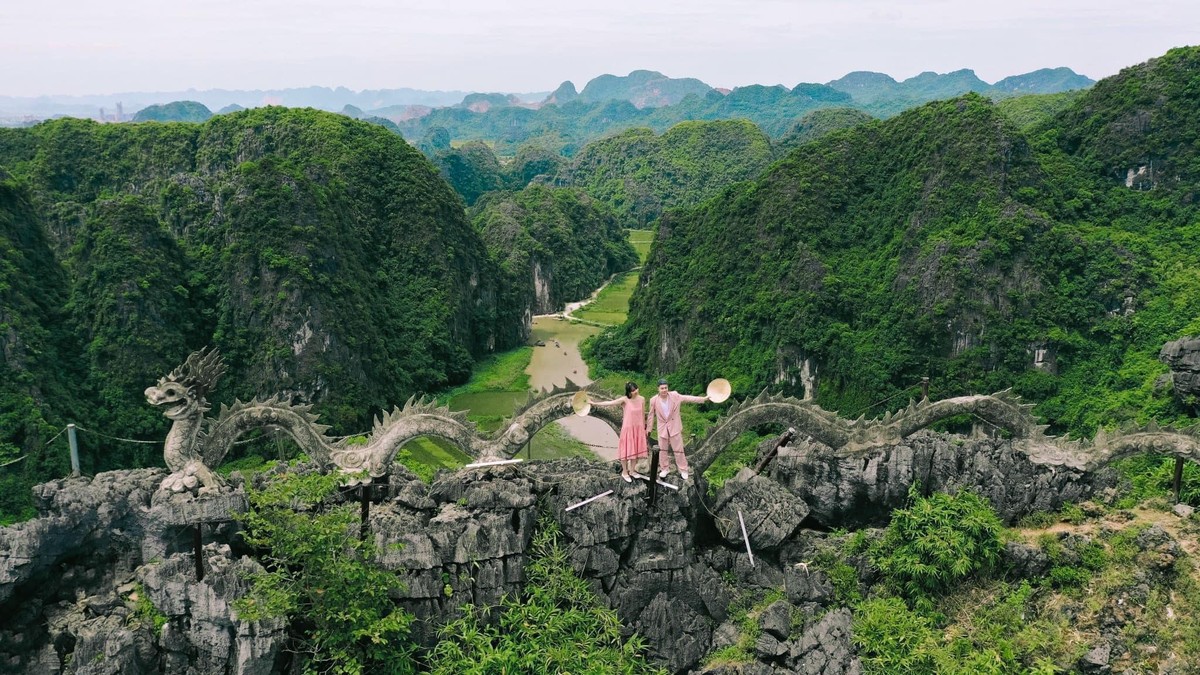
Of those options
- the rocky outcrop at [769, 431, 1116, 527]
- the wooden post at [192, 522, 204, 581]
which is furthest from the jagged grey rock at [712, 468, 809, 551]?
the wooden post at [192, 522, 204, 581]

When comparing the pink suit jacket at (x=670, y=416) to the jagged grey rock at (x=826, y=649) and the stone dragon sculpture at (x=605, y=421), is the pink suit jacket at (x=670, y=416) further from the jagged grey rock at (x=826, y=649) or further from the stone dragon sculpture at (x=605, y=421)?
the jagged grey rock at (x=826, y=649)

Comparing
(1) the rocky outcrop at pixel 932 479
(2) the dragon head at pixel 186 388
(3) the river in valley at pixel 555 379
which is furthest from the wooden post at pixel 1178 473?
(3) the river in valley at pixel 555 379

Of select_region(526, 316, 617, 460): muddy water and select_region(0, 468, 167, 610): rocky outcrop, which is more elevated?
select_region(0, 468, 167, 610): rocky outcrop

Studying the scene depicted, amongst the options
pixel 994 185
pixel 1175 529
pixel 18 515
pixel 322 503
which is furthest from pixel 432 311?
pixel 1175 529

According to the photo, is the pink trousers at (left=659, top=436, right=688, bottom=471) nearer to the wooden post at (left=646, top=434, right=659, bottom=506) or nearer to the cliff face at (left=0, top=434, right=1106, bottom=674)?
the wooden post at (left=646, top=434, right=659, bottom=506)

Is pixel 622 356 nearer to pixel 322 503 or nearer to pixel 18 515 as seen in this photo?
pixel 18 515

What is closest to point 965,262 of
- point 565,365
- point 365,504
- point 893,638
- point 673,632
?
point 565,365

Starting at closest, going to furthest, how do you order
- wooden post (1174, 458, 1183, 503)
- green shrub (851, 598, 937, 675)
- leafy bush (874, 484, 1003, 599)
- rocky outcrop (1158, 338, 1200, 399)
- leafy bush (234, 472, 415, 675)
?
leafy bush (234, 472, 415, 675)
green shrub (851, 598, 937, 675)
leafy bush (874, 484, 1003, 599)
wooden post (1174, 458, 1183, 503)
rocky outcrop (1158, 338, 1200, 399)
